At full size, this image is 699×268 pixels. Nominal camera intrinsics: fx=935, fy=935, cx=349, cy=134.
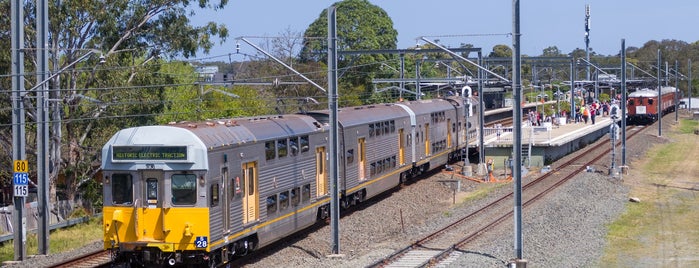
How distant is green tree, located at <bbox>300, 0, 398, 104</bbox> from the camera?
64706 millimetres

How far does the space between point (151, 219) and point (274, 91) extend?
43.2m

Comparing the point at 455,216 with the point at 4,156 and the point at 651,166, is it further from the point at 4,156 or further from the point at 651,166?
the point at 651,166

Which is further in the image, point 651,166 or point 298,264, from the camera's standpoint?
point 651,166

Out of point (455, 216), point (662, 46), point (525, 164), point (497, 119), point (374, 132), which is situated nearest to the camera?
point (455, 216)

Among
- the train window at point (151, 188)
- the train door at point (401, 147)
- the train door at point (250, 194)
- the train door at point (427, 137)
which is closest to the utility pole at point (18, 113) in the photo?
the train window at point (151, 188)

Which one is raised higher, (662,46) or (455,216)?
(662,46)

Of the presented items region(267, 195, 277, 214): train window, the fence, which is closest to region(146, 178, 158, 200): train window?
region(267, 195, 277, 214): train window

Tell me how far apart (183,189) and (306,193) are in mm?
6036

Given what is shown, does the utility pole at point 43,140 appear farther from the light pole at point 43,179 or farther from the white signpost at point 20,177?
the white signpost at point 20,177

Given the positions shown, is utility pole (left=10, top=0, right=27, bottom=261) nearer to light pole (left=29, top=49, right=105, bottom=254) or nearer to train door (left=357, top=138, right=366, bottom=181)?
light pole (left=29, top=49, right=105, bottom=254)

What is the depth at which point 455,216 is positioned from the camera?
28.4 meters

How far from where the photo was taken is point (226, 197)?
18688mm

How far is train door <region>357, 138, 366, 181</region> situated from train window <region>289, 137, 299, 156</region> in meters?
5.87

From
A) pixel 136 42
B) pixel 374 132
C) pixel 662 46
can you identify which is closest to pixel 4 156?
pixel 136 42
